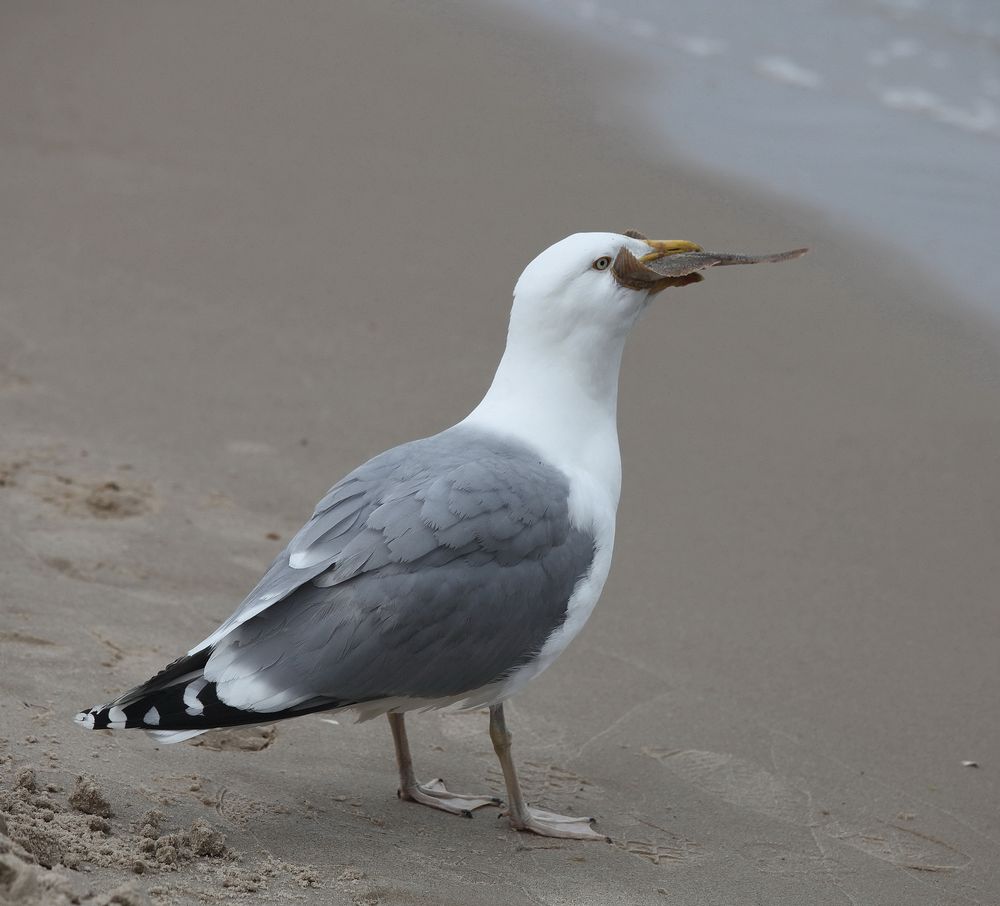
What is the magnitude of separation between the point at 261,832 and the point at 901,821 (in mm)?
1553

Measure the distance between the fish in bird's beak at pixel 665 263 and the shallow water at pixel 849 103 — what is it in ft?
10.9

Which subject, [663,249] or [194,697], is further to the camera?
[663,249]

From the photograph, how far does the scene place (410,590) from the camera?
10.3 ft

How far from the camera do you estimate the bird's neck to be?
3.61 metres

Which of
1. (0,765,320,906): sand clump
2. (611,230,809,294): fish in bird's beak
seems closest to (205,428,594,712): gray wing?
(0,765,320,906): sand clump

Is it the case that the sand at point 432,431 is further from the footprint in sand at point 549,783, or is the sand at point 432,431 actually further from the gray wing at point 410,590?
the gray wing at point 410,590

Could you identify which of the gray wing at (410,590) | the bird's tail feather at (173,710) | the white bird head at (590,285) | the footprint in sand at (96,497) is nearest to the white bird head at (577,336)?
the white bird head at (590,285)

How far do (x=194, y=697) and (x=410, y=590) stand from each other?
499 mm

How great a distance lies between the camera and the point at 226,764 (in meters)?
3.46

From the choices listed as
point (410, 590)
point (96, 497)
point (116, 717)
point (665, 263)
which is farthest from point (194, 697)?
point (96, 497)

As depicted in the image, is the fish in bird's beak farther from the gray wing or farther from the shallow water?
the shallow water

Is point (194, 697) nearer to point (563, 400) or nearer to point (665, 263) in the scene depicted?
point (563, 400)

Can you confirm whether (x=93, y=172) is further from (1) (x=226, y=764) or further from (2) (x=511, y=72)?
(1) (x=226, y=764)

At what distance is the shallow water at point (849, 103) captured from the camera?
756 centimetres
